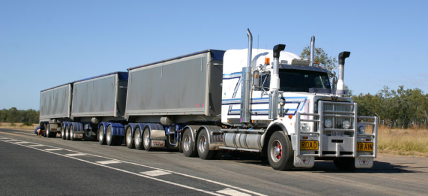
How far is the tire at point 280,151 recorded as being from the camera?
12164 mm

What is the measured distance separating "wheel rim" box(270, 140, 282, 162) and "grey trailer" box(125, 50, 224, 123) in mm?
4045

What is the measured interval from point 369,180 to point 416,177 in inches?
79.1

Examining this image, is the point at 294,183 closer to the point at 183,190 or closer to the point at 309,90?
the point at 183,190

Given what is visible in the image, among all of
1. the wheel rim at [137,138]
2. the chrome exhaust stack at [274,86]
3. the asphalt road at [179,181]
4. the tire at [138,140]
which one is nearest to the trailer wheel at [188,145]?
the asphalt road at [179,181]

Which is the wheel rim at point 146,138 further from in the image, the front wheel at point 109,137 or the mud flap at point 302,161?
the mud flap at point 302,161

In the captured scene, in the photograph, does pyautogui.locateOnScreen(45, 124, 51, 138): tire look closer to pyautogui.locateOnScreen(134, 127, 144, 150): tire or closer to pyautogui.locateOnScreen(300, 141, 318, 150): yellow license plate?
pyautogui.locateOnScreen(134, 127, 144, 150): tire

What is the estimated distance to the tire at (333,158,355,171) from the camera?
43.8 feet

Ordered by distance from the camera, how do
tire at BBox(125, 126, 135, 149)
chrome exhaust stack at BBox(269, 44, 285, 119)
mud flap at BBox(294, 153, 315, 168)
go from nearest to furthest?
mud flap at BBox(294, 153, 315, 168) < chrome exhaust stack at BBox(269, 44, 285, 119) < tire at BBox(125, 126, 135, 149)

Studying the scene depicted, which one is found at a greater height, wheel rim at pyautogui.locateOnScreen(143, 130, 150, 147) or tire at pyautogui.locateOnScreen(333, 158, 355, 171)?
wheel rim at pyautogui.locateOnScreen(143, 130, 150, 147)

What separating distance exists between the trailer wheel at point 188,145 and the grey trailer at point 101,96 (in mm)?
8221

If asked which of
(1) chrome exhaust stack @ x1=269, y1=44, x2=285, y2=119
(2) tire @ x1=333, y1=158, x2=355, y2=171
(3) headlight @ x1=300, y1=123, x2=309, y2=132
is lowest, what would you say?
(2) tire @ x1=333, y1=158, x2=355, y2=171

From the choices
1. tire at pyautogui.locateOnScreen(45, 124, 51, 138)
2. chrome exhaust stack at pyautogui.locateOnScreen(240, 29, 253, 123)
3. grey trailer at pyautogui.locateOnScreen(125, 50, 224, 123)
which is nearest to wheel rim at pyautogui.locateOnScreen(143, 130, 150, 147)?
grey trailer at pyautogui.locateOnScreen(125, 50, 224, 123)

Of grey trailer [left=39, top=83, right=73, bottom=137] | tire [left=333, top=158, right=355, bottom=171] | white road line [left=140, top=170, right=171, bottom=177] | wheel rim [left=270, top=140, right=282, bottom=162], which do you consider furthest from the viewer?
grey trailer [left=39, top=83, right=73, bottom=137]

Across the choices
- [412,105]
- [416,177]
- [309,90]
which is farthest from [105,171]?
[412,105]
